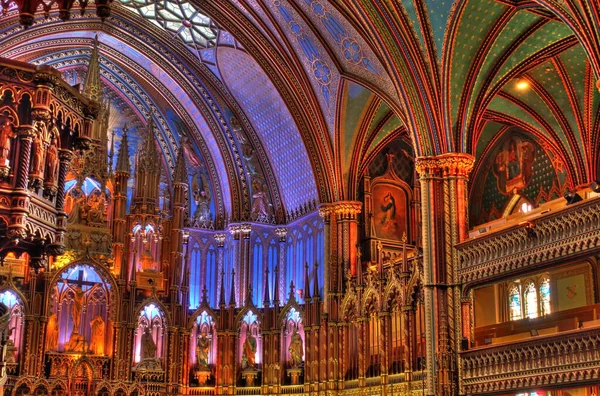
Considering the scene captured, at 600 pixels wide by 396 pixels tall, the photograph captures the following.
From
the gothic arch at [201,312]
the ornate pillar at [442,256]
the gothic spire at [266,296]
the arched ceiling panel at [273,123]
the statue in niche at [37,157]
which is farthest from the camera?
the arched ceiling panel at [273,123]

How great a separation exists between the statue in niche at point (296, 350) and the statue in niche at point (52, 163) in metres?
17.0

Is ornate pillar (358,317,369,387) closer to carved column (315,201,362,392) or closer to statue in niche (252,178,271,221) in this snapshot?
carved column (315,201,362,392)

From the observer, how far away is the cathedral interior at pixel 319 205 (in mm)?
22391

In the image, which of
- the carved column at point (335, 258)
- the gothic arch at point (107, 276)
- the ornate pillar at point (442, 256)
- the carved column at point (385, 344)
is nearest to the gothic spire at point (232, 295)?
the carved column at point (335, 258)

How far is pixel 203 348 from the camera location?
29.9m

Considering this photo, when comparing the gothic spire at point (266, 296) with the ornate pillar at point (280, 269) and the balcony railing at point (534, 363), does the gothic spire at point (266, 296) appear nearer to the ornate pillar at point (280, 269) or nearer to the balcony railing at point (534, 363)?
the ornate pillar at point (280, 269)

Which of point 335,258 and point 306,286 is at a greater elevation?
point 335,258

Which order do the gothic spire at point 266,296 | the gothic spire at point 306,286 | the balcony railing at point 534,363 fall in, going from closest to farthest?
1. the balcony railing at point 534,363
2. the gothic spire at point 306,286
3. the gothic spire at point 266,296

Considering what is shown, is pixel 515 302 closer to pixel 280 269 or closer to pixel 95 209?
pixel 280 269

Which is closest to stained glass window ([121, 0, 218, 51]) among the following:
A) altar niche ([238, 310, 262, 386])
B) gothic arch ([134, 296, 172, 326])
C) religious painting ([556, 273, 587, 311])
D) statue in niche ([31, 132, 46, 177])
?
gothic arch ([134, 296, 172, 326])

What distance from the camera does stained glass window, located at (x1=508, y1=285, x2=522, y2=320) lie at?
28.7 meters

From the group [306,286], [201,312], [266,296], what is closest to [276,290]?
[266,296]

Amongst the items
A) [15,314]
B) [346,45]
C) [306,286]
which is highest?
[346,45]

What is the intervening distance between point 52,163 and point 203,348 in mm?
17745
